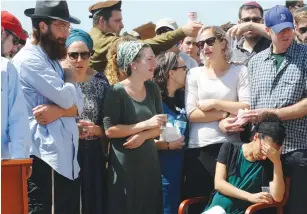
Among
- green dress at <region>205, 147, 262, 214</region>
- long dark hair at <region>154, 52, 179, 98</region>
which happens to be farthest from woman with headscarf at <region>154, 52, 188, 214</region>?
green dress at <region>205, 147, 262, 214</region>

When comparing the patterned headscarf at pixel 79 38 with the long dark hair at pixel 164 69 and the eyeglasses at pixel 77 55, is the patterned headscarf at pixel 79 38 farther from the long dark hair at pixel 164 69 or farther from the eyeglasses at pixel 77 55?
the long dark hair at pixel 164 69

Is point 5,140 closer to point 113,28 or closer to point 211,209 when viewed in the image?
point 211,209

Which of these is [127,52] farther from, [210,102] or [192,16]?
[192,16]

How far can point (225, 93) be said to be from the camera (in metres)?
5.58

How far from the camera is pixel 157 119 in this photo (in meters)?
5.32

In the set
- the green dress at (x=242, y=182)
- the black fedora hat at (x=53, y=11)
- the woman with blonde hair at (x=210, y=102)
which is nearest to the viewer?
the black fedora hat at (x=53, y=11)

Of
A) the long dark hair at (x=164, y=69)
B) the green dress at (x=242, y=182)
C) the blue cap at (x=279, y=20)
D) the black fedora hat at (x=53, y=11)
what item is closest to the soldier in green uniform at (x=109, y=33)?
the long dark hair at (x=164, y=69)

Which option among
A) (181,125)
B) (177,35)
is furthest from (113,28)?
(181,125)

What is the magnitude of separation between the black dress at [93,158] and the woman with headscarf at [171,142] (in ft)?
1.86

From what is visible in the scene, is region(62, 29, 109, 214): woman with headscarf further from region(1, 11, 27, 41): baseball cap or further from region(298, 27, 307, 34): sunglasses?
region(298, 27, 307, 34): sunglasses

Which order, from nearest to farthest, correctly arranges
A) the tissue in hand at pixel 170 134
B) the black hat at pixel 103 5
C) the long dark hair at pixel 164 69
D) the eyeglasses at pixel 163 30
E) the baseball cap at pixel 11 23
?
1. the baseball cap at pixel 11 23
2. the tissue in hand at pixel 170 134
3. the long dark hair at pixel 164 69
4. the black hat at pixel 103 5
5. the eyeglasses at pixel 163 30

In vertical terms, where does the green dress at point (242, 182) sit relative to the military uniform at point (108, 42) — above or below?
below

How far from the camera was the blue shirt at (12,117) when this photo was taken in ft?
14.5

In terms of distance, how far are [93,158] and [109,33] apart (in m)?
1.48
